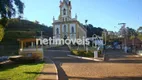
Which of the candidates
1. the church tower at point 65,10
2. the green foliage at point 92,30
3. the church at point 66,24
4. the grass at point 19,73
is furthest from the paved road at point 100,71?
the green foliage at point 92,30

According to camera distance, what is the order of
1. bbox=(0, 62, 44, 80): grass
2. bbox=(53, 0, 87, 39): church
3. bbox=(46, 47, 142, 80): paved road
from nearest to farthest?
bbox=(0, 62, 44, 80): grass, bbox=(46, 47, 142, 80): paved road, bbox=(53, 0, 87, 39): church

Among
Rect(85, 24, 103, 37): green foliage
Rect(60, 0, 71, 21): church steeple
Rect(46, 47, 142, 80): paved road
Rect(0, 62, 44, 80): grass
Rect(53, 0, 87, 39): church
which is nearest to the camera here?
Rect(0, 62, 44, 80): grass

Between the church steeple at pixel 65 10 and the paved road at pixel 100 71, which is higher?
the church steeple at pixel 65 10

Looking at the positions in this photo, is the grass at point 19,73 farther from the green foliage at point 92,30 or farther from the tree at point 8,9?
the green foliage at point 92,30

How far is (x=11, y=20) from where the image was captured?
1447cm

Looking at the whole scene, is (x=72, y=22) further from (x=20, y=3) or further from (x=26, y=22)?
(x=20, y=3)

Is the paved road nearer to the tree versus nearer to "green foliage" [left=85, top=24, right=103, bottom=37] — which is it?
the tree

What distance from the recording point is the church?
231 ft

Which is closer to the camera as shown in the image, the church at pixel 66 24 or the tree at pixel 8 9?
the tree at pixel 8 9

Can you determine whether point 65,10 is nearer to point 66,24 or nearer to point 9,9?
point 66,24

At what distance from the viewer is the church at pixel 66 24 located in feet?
231

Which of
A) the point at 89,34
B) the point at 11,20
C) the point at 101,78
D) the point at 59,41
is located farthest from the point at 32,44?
the point at 89,34

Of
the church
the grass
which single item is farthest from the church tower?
the grass

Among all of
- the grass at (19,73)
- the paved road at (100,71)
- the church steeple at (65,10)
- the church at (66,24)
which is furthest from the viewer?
the church steeple at (65,10)
